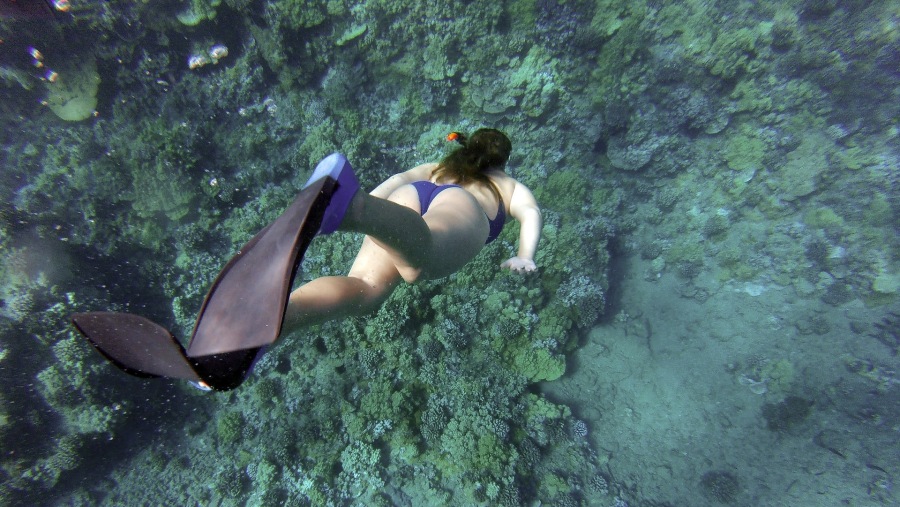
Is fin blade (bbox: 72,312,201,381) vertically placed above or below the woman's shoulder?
above

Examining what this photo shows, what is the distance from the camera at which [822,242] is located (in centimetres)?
959

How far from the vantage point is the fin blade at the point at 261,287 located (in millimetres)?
1508

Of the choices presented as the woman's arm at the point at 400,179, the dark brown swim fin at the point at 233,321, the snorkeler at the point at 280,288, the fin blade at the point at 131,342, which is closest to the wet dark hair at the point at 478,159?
the woman's arm at the point at 400,179

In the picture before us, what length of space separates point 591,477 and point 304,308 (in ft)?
19.0

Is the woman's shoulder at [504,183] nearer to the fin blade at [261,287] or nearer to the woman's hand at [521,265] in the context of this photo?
the woman's hand at [521,265]

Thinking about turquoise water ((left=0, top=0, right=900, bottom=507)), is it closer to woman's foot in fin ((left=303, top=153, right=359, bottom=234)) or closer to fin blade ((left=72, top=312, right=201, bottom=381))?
fin blade ((left=72, top=312, right=201, bottom=381))

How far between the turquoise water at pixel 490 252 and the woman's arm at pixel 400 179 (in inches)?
108

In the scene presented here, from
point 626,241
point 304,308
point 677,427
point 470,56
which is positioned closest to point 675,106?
point 626,241

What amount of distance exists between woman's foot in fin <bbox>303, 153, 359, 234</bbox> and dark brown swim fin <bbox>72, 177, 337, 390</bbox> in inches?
1.2

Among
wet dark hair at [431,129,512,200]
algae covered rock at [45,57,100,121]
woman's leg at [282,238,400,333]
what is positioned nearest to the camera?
woman's leg at [282,238,400,333]

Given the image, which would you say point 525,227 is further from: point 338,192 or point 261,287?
point 261,287

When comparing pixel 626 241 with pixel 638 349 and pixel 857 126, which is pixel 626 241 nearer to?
pixel 638 349

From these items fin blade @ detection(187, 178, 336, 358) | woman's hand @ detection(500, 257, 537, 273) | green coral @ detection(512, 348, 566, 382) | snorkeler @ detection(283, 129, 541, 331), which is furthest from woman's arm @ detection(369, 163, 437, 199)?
green coral @ detection(512, 348, 566, 382)

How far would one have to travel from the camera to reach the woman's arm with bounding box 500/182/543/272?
2.94 meters
